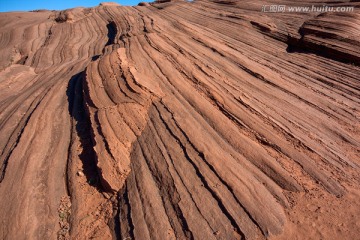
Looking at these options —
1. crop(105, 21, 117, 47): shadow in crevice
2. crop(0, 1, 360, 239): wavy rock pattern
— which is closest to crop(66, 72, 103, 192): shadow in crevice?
crop(0, 1, 360, 239): wavy rock pattern

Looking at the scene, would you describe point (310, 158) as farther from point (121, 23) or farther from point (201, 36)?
point (121, 23)

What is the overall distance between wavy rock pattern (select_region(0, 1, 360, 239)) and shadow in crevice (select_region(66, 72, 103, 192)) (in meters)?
0.05

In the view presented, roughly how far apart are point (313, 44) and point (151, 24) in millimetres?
9996

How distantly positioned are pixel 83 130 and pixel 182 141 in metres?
3.47

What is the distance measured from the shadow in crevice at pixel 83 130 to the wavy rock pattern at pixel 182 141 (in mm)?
48

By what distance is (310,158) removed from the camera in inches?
283

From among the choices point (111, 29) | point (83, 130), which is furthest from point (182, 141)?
point (111, 29)

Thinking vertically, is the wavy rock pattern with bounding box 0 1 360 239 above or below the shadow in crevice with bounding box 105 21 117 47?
below

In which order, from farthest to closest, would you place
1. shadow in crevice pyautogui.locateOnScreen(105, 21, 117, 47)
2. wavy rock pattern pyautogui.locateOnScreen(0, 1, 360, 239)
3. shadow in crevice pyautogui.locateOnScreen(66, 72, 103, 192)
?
1. shadow in crevice pyautogui.locateOnScreen(105, 21, 117, 47)
2. shadow in crevice pyautogui.locateOnScreen(66, 72, 103, 192)
3. wavy rock pattern pyautogui.locateOnScreen(0, 1, 360, 239)

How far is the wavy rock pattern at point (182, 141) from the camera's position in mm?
5723

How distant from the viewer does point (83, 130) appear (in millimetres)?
8234

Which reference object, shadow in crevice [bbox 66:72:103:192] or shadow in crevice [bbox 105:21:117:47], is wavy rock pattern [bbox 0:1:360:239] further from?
shadow in crevice [bbox 105:21:117:47]

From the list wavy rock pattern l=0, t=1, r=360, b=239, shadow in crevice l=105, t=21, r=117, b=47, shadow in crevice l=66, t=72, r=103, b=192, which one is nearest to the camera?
wavy rock pattern l=0, t=1, r=360, b=239

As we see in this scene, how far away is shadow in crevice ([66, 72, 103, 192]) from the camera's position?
688cm
